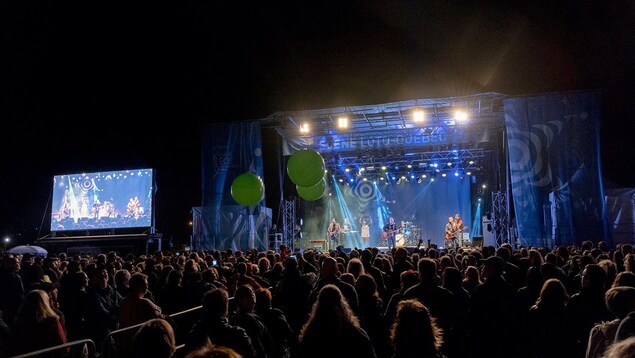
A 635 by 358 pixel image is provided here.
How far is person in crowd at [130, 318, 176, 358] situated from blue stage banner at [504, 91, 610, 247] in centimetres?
1581

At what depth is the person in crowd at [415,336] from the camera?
2895mm

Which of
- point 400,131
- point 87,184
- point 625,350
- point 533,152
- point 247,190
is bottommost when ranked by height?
point 625,350

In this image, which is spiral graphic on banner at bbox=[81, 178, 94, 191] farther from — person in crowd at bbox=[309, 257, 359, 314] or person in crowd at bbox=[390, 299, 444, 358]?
person in crowd at bbox=[390, 299, 444, 358]

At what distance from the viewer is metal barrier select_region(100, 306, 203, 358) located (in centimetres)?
479

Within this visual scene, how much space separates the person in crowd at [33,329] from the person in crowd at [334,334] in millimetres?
2491

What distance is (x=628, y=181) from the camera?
21109 mm

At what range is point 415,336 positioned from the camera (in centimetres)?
291

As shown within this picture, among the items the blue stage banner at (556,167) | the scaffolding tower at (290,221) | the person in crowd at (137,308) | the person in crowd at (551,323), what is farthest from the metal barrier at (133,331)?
the scaffolding tower at (290,221)

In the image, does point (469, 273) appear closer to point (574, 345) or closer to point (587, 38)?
point (574, 345)

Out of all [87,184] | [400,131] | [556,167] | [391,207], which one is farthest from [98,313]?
[391,207]

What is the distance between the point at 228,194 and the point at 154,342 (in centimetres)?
1692

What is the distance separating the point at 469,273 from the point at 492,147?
18.6 metres

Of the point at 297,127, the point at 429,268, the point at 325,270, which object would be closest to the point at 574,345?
the point at 429,268

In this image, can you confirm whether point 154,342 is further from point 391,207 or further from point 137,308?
point 391,207
